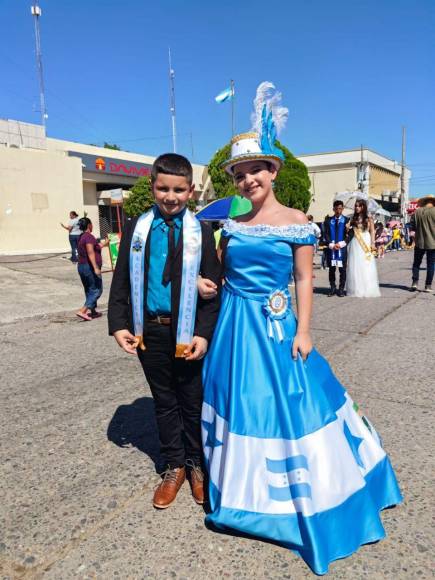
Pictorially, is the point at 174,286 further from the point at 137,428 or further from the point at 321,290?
the point at 321,290

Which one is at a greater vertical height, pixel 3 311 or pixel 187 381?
pixel 187 381

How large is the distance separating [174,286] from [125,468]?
1.32 m

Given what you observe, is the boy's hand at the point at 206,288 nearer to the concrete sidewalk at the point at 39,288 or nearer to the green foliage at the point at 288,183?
the concrete sidewalk at the point at 39,288

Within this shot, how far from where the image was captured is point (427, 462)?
2.76 meters

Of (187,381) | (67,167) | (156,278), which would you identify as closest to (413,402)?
(187,381)

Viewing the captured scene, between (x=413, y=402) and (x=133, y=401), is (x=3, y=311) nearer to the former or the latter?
(x=133, y=401)

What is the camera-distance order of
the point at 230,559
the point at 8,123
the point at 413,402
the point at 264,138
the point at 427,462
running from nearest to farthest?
the point at 230,559 < the point at 264,138 < the point at 427,462 < the point at 413,402 < the point at 8,123

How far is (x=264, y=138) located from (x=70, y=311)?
23.0ft

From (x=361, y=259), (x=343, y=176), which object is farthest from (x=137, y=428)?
(x=343, y=176)

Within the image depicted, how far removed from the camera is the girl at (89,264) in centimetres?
732

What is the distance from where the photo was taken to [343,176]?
4109 cm

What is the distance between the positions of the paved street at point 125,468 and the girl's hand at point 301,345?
90 centimetres

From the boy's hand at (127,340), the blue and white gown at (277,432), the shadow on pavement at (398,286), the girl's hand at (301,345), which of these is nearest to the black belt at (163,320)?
the boy's hand at (127,340)

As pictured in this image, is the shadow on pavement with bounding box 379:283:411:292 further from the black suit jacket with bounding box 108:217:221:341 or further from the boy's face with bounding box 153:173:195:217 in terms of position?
the boy's face with bounding box 153:173:195:217
